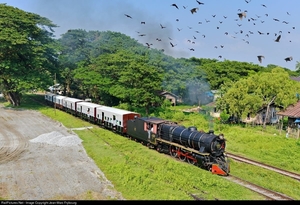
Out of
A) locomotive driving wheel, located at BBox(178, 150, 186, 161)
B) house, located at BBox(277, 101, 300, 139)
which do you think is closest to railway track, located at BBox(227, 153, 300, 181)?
locomotive driving wheel, located at BBox(178, 150, 186, 161)

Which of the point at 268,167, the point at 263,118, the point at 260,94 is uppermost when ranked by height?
the point at 260,94

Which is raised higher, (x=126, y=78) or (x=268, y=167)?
(x=126, y=78)

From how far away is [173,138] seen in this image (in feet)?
65.2

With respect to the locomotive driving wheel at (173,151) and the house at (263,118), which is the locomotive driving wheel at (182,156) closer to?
the locomotive driving wheel at (173,151)

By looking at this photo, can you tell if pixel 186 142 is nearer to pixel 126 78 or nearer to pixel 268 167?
pixel 268 167

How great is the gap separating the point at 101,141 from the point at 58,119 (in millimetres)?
13349

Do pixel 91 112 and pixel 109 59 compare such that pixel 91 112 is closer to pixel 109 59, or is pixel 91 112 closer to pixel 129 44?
pixel 109 59

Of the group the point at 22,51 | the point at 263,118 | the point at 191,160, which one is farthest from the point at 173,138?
the point at 22,51

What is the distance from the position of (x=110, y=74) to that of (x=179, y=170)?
3104 centimetres

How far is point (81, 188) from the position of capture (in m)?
13.9

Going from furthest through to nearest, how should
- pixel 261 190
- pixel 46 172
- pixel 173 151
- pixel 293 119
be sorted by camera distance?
pixel 293 119
pixel 173 151
pixel 46 172
pixel 261 190

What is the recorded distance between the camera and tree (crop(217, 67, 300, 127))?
3269 centimetres

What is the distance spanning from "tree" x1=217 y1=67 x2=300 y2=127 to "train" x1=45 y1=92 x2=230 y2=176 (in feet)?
43.8

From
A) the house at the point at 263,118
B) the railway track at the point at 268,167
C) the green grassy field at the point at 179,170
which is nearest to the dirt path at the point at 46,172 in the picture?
the green grassy field at the point at 179,170
